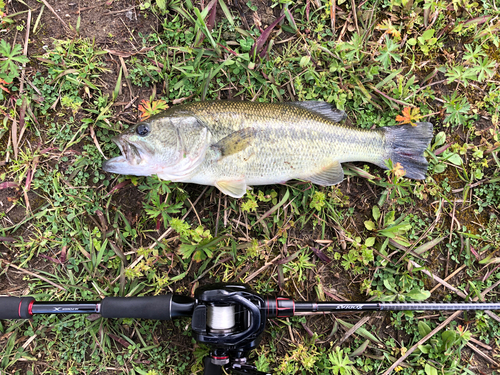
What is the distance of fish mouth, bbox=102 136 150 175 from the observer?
2771 mm

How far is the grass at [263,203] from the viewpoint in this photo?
301 cm

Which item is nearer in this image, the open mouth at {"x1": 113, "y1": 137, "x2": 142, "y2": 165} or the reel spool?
the reel spool

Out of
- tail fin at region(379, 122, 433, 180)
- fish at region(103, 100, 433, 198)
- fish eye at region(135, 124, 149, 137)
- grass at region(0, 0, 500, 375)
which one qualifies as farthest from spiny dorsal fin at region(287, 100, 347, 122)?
fish eye at region(135, 124, 149, 137)

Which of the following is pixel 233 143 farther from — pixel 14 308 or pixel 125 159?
pixel 14 308

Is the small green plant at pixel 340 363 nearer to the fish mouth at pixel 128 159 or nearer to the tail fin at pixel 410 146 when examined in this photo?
the tail fin at pixel 410 146

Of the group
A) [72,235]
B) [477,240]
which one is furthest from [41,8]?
[477,240]

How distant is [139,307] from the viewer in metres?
2.62

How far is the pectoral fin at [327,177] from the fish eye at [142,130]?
1.50m

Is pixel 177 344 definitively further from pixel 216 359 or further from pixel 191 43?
pixel 191 43

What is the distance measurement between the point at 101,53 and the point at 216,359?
117 inches

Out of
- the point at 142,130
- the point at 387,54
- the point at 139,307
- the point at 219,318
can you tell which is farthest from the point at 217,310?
the point at 387,54

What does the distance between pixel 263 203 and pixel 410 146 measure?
4.99 ft

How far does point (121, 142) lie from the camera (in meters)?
2.80

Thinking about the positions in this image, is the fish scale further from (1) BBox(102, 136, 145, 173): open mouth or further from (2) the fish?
(1) BBox(102, 136, 145, 173): open mouth
